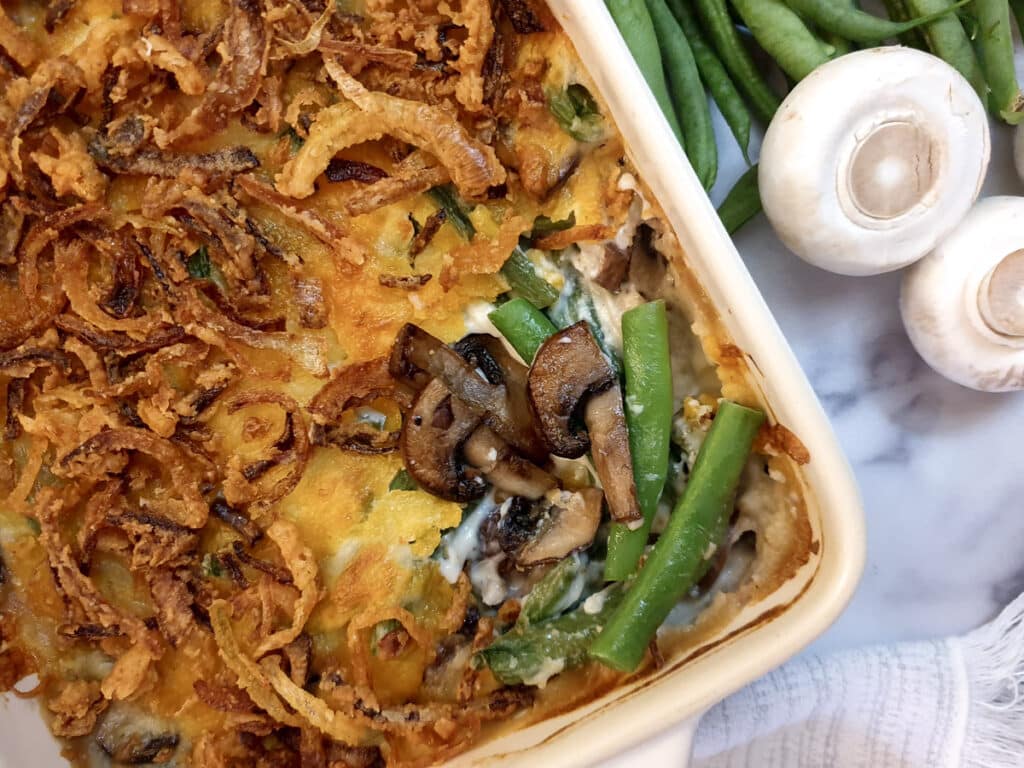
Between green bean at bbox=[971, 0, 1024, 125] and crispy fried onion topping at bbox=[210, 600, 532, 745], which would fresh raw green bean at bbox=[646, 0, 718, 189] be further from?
crispy fried onion topping at bbox=[210, 600, 532, 745]

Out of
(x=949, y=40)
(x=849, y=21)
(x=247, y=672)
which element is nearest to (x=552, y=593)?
(x=247, y=672)

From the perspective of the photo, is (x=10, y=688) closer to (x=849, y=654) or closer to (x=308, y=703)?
(x=308, y=703)

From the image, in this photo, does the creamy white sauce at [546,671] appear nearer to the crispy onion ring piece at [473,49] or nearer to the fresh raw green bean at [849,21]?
the crispy onion ring piece at [473,49]

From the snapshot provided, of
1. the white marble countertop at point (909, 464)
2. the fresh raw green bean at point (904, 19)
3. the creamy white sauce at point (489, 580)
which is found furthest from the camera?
the white marble countertop at point (909, 464)

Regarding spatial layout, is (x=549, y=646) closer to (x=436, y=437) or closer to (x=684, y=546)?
(x=684, y=546)

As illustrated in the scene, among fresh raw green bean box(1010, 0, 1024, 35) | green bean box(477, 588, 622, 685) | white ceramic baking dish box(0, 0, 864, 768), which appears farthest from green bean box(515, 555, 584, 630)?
fresh raw green bean box(1010, 0, 1024, 35)

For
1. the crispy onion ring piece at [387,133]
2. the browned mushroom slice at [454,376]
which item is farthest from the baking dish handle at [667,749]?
the crispy onion ring piece at [387,133]
